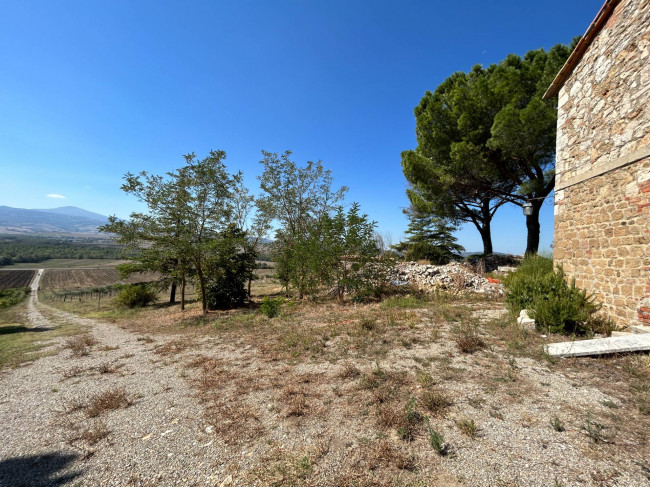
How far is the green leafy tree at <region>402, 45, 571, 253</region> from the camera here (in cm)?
1046

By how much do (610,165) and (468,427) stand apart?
5.27 metres

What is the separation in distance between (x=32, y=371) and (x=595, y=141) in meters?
12.0

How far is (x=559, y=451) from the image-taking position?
6.57ft

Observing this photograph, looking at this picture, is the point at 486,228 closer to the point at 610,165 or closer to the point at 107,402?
the point at 610,165

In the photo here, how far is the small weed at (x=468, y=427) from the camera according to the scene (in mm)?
2254

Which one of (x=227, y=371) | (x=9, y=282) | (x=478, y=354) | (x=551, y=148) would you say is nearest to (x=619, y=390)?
(x=478, y=354)

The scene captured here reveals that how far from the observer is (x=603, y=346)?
359cm

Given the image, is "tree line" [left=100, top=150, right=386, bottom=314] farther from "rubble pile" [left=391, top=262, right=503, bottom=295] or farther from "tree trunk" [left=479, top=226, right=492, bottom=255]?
"tree trunk" [left=479, top=226, right=492, bottom=255]

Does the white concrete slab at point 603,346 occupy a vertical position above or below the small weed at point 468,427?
above

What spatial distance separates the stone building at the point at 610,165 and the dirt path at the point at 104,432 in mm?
6381

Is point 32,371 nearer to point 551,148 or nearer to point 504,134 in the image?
point 504,134

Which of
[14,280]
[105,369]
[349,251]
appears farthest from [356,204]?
[14,280]

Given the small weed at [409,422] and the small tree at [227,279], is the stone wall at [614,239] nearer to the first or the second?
the small weed at [409,422]

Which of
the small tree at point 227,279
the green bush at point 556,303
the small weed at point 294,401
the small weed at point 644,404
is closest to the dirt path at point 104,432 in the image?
the small weed at point 294,401
